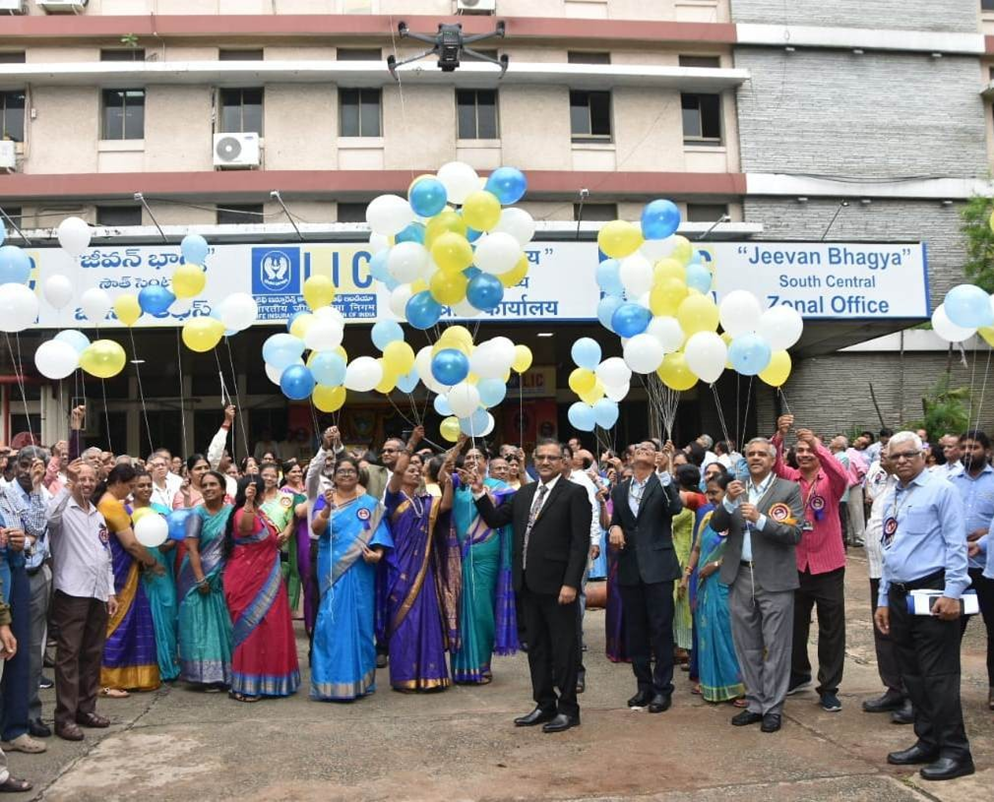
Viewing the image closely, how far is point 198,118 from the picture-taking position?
17.9 meters

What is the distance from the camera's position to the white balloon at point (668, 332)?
262 inches

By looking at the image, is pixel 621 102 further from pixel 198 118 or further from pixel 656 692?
pixel 656 692

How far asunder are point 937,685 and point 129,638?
17.2 feet

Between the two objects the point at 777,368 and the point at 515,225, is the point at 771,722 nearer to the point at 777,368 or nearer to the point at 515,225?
the point at 777,368

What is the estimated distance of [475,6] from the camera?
17875mm

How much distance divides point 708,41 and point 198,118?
33.0ft

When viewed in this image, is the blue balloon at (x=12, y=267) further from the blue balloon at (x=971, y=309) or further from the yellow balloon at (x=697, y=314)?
the blue balloon at (x=971, y=309)

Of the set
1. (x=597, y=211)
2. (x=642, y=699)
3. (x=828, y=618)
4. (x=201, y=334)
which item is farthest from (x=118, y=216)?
(x=828, y=618)

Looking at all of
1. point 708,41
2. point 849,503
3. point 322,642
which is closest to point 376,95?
point 708,41

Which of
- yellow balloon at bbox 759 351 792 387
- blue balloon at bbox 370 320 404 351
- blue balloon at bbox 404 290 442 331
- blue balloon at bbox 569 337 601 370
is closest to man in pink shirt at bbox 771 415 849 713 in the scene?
yellow balloon at bbox 759 351 792 387

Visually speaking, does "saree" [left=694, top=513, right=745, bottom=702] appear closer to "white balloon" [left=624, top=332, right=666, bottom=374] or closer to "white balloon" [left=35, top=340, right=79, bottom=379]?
"white balloon" [left=624, top=332, right=666, bottom=374]

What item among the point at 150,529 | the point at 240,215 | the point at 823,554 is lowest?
the point at 823,554

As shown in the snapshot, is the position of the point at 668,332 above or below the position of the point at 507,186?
below

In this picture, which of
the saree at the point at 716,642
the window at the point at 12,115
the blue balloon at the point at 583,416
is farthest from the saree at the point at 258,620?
the window at the point at 12,115
